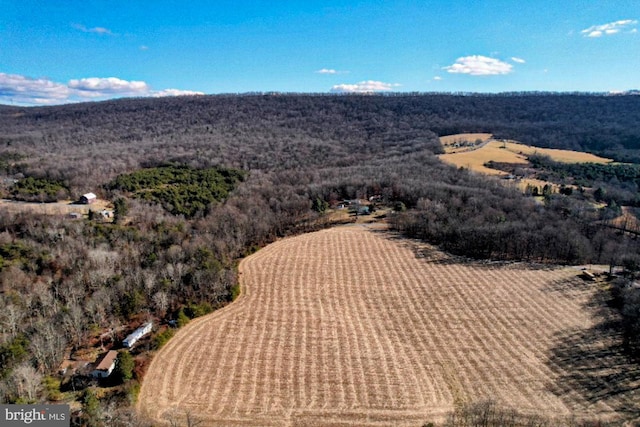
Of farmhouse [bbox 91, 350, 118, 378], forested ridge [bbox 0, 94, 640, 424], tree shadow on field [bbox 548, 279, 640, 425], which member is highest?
forested ridge [bbox 0, 94, 640, 424]

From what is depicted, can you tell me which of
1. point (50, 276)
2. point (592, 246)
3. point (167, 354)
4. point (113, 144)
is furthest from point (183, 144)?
point (592, 246)

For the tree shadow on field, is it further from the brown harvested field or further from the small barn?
the small barn

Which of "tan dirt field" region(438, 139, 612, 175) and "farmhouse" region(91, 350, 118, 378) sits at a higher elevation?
"tan dirt field" region(438, 139, 612, 175)

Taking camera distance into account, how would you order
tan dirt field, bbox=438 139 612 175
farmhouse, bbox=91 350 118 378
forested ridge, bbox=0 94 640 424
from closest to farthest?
farmhouse, bbox=91 350 118 378 → forested ridge, bbox=0 94 640 424 → tan dirt field, bbox=438 139 612 175

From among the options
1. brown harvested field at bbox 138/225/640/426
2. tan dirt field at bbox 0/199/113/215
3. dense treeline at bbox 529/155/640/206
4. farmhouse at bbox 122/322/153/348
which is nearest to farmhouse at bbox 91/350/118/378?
farmhouse at bbox 122/322/153/348

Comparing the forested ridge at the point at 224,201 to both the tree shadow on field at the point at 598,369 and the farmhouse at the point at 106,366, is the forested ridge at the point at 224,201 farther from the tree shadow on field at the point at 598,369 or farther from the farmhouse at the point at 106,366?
the farmhouse at the point at 106,366

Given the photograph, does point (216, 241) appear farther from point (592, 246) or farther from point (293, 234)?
point (592, 246)

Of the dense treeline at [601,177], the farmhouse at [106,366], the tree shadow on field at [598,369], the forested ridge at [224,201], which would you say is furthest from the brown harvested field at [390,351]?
the dense treeline at [601,177]
